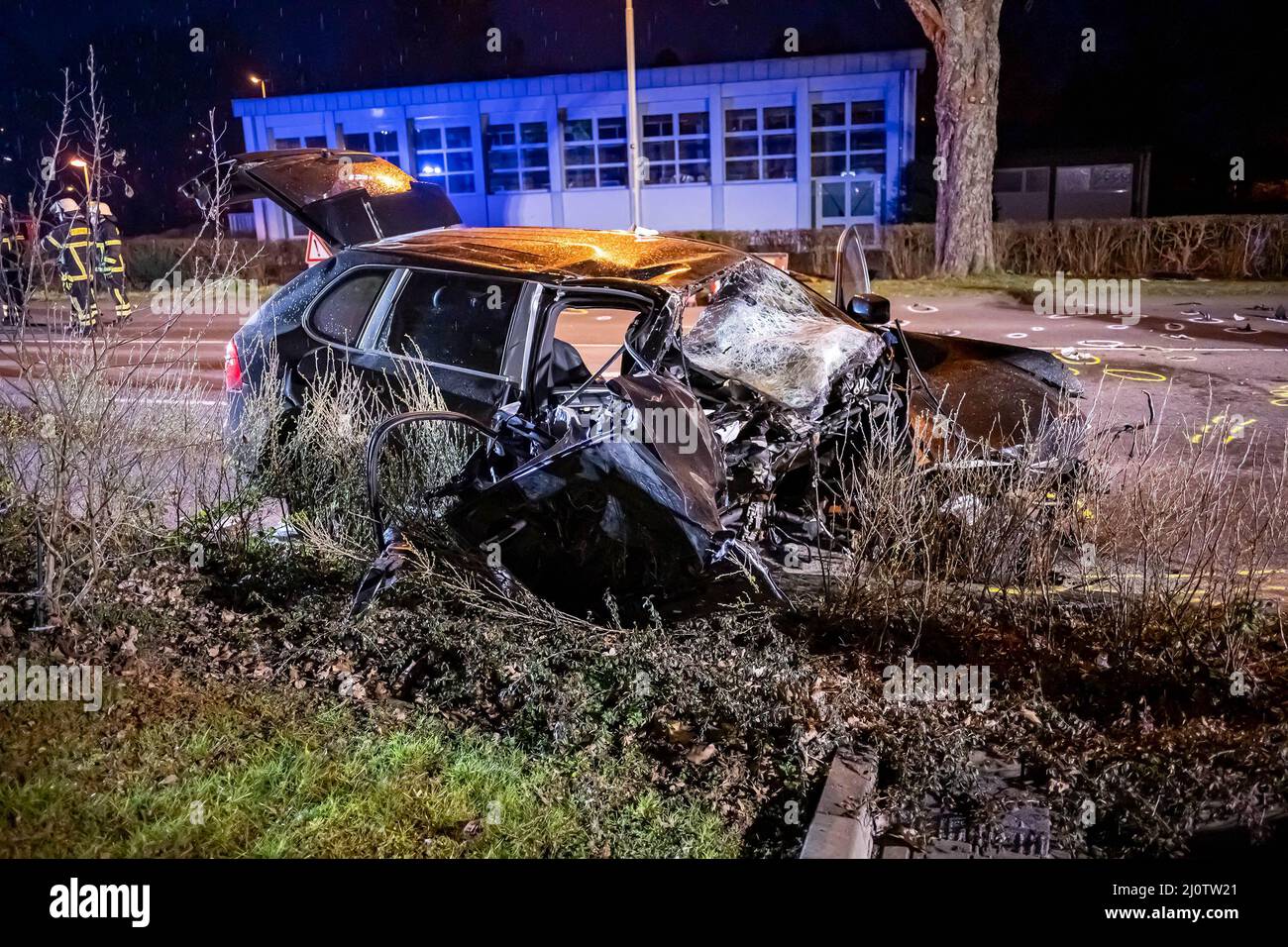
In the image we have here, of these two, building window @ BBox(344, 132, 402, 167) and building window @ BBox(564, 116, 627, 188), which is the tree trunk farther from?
building window @ BBox(344, 132, 402, 167)

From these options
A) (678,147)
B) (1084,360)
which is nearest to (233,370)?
(1084,360)

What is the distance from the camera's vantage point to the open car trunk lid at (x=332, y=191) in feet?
18.9

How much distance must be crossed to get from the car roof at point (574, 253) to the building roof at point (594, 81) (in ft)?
61.2

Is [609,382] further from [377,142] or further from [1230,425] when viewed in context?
[377,142]

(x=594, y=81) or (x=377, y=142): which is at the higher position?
(x=594, y=81)

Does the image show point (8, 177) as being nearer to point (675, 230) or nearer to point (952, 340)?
point (675, 230)

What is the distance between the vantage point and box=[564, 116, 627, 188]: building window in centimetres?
2492

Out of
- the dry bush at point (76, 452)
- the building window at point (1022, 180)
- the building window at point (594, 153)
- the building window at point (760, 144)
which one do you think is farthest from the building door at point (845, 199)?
the dry bush at point (76, 452)

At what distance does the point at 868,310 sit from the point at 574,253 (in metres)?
1.78

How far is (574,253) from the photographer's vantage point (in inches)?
206

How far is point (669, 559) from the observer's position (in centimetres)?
383

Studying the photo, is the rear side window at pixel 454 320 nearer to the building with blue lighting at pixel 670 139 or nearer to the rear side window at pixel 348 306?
the rear side window at pixel 348 306
